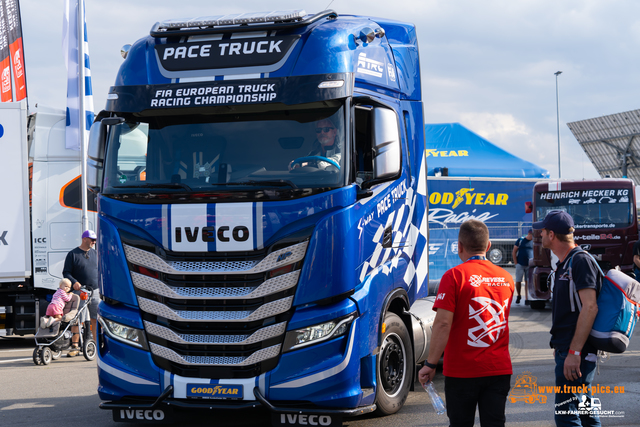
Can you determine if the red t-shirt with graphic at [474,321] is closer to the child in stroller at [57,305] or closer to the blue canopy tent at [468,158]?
the child in stroller at [57,305]

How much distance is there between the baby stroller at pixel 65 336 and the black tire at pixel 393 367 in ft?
18.6

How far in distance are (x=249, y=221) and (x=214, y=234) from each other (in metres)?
0.29

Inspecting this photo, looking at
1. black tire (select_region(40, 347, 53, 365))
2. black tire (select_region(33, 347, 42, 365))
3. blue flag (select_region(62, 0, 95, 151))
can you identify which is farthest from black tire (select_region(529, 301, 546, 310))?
black tire (select_region(33, 347, 42, 365))

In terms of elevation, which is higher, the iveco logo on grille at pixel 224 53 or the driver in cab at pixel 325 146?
the iveco logo on grille at pixel 224 53

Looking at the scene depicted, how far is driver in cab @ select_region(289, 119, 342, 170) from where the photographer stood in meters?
5.41

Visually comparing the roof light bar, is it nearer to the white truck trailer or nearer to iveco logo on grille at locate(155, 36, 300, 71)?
iveco logo on grille at locate(155, 36, 300, 71)

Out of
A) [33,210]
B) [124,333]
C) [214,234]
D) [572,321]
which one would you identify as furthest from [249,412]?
[33,210]

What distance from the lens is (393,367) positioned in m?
6.19

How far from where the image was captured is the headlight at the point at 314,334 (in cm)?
527

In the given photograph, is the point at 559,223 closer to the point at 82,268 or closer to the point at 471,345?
the point at 471,345

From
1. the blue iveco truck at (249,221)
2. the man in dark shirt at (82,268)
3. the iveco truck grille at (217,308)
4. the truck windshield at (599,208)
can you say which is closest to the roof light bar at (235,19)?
the blue iveco truck at (249,221)

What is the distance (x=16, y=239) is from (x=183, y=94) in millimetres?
6580

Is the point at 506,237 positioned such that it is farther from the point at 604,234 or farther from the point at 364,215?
the point at 364,215

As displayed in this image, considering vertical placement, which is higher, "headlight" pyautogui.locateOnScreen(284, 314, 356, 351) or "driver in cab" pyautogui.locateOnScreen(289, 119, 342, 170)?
"driver in cab" pyautogui.locateOnScreen(289, 119, 342, 170)
